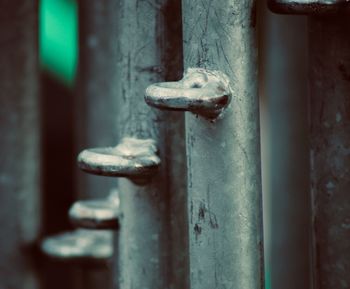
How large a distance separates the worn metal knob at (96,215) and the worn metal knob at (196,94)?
212 mm

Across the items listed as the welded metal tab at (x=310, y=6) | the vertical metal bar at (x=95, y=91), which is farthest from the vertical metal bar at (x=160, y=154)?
the vertical metal bar at (x=95, y=91)

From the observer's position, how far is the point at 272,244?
4.51ft

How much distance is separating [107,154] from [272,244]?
0.56 metres

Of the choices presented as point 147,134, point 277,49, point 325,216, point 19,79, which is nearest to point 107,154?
point 147,134

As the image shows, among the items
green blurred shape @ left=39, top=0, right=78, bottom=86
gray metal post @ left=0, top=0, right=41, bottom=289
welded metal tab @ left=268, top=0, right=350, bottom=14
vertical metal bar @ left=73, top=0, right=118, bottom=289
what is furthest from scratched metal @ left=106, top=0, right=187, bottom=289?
green blurred shape @ left=39, top=0, right=78, bottom=86

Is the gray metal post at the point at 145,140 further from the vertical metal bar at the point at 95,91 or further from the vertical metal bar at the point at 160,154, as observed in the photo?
the vertical metal bar at the point at 95,91

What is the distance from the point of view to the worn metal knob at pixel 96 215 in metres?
0.96

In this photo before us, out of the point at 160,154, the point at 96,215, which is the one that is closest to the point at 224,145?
the point at 160,154

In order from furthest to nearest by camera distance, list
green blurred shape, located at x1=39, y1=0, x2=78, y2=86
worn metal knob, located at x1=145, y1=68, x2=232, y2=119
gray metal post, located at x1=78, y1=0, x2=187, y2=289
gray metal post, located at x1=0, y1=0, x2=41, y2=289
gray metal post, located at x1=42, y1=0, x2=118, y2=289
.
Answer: green blurred shape, located at x1=39, y1=0, x2=78, y2=86 → gray metal post, located at x1=42, y1=0, x2=118, y2=289 → gray metal post, located at x1=0, y1=0, x2=41, y2=289 → gray metal post, located at x1=78, y1=0, x2=187, y2=289 → worn metal knob, located at x1=145, y1=68, x2=232, y2=119

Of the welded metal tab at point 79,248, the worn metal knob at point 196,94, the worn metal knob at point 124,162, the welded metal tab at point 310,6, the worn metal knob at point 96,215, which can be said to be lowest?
the welded metal tab at point 79,248

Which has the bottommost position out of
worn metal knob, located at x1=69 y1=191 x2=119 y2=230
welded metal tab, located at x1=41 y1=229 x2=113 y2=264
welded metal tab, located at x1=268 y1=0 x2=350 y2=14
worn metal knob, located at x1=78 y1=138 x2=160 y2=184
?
welded metal tab, located at x1=41 y1=229 x2=113 y2=264

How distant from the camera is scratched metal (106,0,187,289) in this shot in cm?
90

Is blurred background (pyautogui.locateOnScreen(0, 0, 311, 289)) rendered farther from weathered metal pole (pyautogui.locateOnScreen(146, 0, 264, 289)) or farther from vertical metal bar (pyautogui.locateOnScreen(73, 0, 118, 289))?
weathered metal pole (pyautogui.locateOnScreen(146, 0, 264, 289))

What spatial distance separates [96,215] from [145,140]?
13 cm
